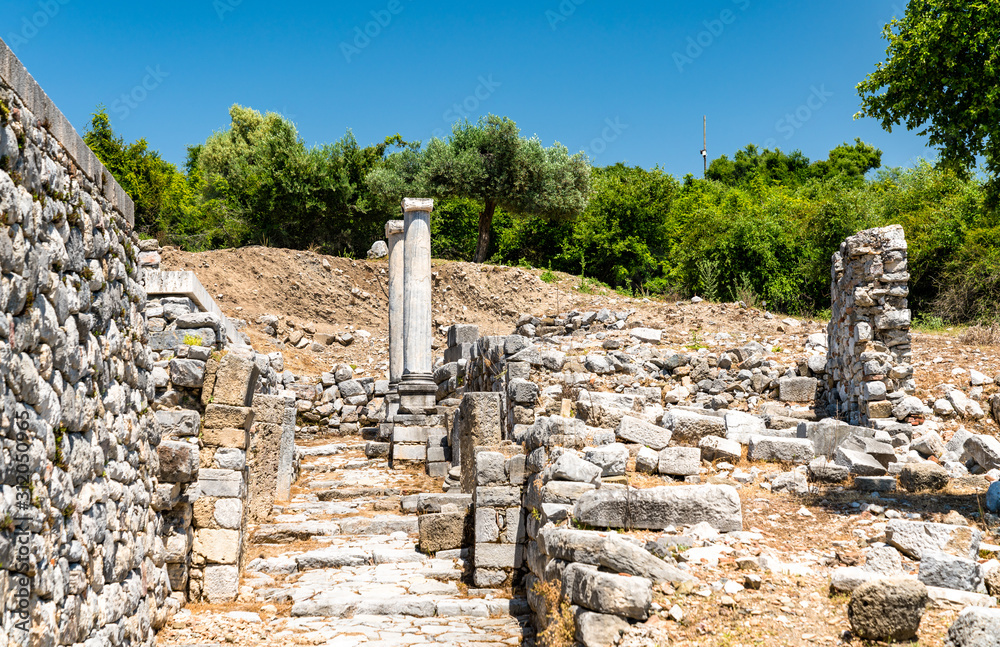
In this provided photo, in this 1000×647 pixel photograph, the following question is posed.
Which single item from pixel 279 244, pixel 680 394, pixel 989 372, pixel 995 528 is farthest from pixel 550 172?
pixel 995 528

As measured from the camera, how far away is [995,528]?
569cm

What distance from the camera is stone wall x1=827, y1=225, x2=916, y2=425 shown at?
11.1 m

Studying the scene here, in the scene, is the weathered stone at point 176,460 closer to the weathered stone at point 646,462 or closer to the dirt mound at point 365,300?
the weathered stone at point 646,462

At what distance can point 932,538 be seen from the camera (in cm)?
505

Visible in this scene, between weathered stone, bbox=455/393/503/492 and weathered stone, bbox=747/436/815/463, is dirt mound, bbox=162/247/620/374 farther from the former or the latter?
weathered stone, bbox=747/436/815/463

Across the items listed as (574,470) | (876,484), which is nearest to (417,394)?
(574,470)

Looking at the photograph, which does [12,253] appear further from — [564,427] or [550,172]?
[550,172]

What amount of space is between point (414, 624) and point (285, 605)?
1.22 meters

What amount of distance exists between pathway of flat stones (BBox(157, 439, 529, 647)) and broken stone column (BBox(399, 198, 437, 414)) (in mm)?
4758

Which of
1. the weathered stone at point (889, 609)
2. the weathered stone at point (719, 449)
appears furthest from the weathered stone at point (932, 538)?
the weathered stone at point (719, 449)

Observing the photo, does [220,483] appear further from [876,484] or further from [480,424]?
[876,484]

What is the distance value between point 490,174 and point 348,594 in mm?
24812

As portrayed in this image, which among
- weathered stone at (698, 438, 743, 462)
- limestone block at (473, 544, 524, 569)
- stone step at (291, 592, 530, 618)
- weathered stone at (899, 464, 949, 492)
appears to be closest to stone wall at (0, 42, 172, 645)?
stone step at (291, 592, 530, 618)

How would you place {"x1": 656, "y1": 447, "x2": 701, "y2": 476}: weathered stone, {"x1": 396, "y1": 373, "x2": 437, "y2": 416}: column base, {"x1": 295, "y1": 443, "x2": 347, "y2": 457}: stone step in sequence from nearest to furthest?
{"x1": 656, "y1": 447, "x2": 701, "y2": 476}: weathered stone
{"x1": 396, "y1": 373, "x2": 437, "y2": 416}: column base
{"x1": 295, "y1": 443, "x2": 347, "y2": 457}: stone step
